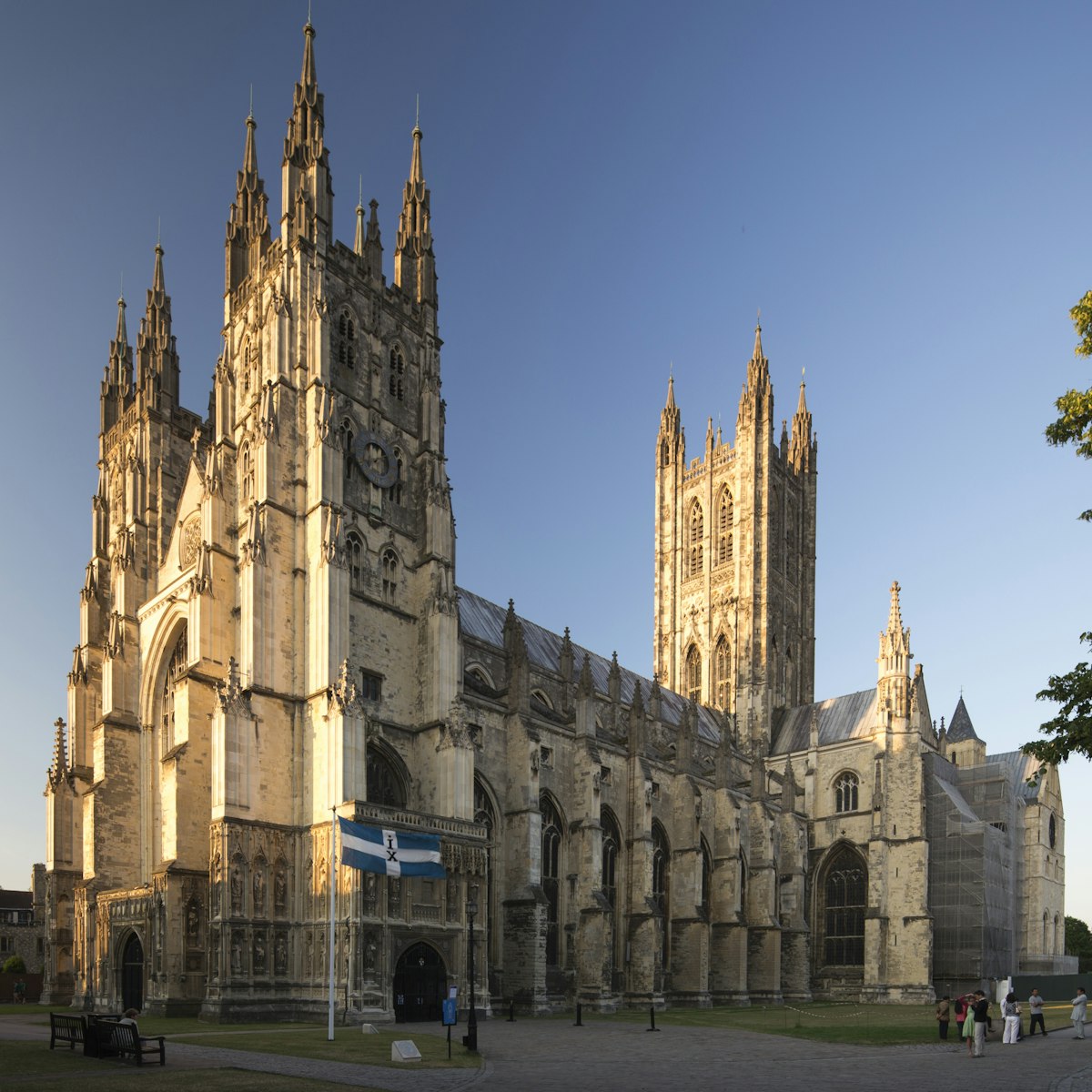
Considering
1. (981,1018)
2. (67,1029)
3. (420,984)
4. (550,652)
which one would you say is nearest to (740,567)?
(550,652)

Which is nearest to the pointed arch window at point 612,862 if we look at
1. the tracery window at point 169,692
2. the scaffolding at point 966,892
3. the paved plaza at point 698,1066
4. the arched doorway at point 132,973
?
the paved plaza at point 698,1066

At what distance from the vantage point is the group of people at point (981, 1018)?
25297 millimetres

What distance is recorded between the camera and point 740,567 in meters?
79.4

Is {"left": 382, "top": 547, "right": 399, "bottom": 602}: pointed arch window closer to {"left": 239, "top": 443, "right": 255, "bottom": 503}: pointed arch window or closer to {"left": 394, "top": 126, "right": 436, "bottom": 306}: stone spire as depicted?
{"left": 239, "top": 443, "right": 255, "bottom": 503}: pointed arch window

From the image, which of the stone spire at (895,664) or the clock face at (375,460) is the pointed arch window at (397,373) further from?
the stone spire at (895,664)

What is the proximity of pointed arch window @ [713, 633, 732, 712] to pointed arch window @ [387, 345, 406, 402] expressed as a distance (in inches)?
1554

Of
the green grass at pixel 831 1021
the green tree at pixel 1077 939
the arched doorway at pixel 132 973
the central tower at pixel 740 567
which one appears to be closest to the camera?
the green grass at pixel 831 1021

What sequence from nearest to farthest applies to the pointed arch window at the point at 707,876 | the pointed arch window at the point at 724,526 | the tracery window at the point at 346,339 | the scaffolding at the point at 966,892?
the tracery window at the point at 346,339, the pointed arch window at the point at 707,876, the scaffolding at the point at 966,892, the pointed arch window at the point at 724,526

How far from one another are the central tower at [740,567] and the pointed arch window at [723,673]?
9 centimetres

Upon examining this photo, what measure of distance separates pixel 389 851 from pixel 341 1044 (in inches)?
308

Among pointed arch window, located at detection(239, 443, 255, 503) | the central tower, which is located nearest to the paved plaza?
pointed arch window, located at detection(239, 443, 255, 503)

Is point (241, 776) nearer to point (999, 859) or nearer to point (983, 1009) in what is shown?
point (983, 1009)

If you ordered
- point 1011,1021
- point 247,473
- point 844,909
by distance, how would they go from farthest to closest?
1. point 844,909
2. point 247,473
3. point 1011,1021

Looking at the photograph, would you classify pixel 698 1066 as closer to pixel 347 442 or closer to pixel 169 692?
pixel 347 442
